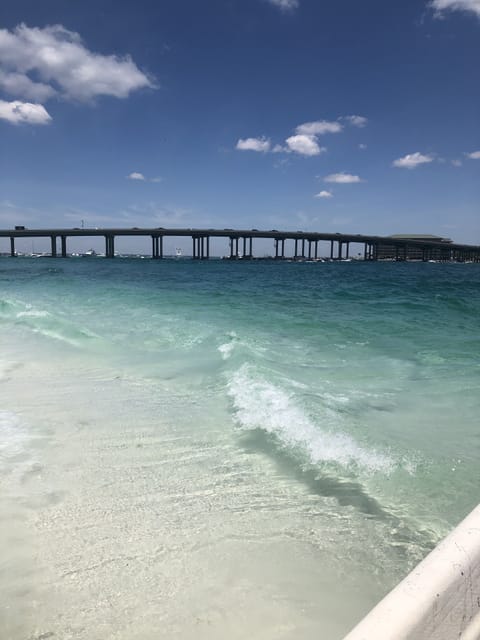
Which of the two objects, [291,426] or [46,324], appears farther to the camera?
[46,324]

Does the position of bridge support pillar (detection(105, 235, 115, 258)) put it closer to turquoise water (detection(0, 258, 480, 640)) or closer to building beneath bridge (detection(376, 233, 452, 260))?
building beneath bridge (detection(376, 233, 452, 260))

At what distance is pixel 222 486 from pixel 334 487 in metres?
1.00

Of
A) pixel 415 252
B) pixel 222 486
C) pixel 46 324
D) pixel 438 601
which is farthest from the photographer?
pixel 415 252

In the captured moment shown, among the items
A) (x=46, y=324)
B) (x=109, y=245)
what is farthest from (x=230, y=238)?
(x=46, y=324)

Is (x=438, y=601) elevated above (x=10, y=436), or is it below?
above

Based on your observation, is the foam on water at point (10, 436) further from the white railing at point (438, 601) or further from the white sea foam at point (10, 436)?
the white railing at point (438, 601)

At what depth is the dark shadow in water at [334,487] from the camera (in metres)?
3.39

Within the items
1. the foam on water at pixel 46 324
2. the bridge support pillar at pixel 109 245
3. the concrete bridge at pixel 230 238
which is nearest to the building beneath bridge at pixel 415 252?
the concrete bridge at pixel 230 238

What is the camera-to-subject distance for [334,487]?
416 centimetres

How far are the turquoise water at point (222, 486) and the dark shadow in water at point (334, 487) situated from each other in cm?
2

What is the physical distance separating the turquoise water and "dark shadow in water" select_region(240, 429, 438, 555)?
0.02m

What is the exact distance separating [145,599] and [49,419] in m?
3.54

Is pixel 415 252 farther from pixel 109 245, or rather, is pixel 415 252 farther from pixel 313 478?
pixel 313 478

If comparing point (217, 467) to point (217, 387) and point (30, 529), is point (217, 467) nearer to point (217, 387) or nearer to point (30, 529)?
point (30, 529)
